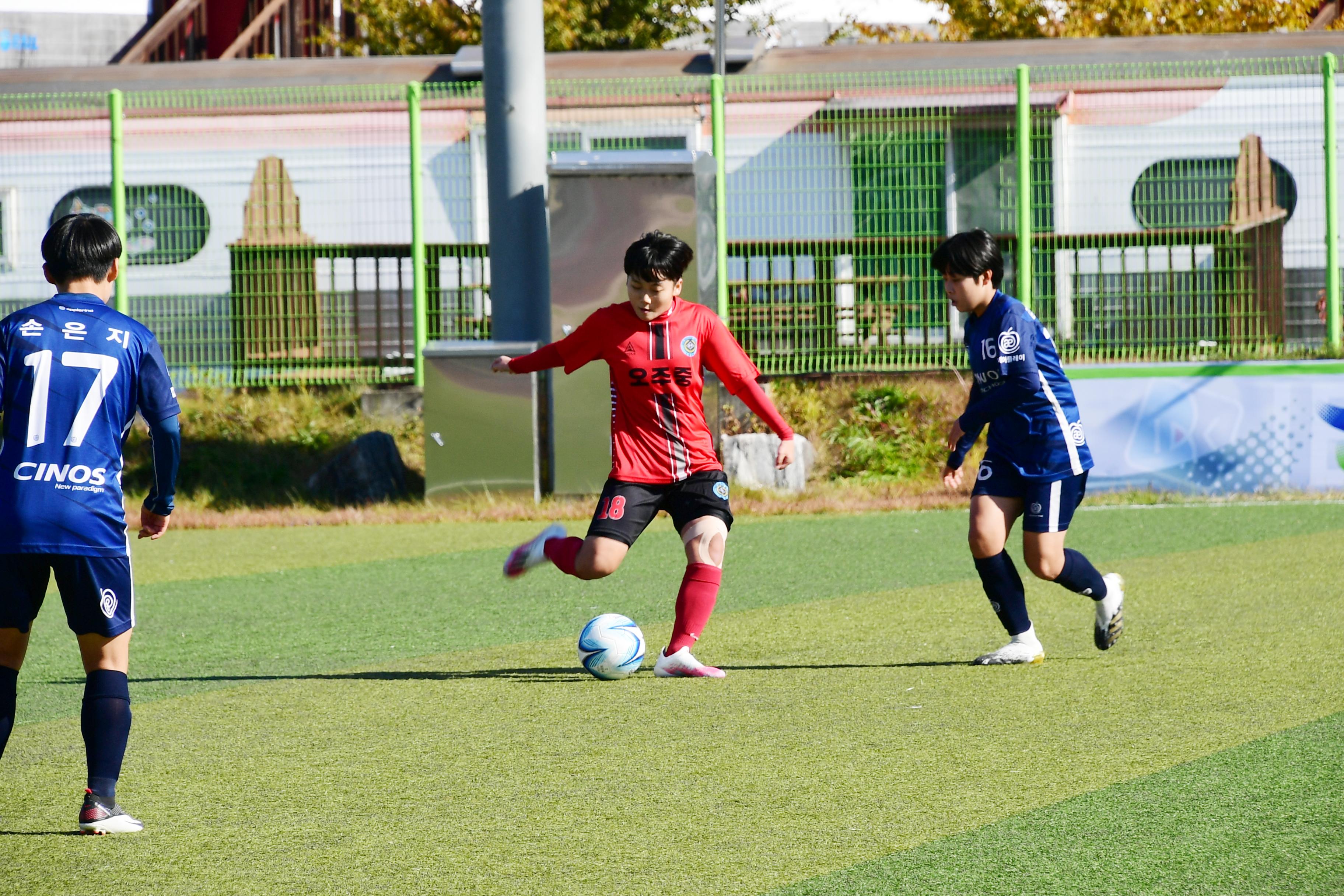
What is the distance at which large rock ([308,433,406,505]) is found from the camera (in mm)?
13219

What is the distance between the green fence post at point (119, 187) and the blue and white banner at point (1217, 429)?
826cm

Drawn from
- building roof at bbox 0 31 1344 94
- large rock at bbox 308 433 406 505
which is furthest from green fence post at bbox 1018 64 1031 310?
large rock at bbox 308 433 406 505

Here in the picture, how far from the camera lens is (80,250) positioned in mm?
4066

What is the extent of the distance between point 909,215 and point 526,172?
10.9 ft

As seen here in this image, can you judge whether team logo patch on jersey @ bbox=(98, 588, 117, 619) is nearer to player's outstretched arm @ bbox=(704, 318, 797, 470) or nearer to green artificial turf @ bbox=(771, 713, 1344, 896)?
green artificial turf @ bbox=(771, 713, 1344, 896)

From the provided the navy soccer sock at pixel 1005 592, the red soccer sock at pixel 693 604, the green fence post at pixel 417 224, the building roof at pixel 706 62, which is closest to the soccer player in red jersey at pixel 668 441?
the red soccer sock at pixel 693 604

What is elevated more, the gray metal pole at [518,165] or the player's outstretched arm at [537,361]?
the gray metal pole at [518,165]

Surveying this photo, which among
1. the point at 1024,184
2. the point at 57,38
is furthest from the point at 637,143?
the point at 57,38

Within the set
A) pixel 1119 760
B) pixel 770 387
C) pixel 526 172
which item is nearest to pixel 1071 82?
pixel 770 387

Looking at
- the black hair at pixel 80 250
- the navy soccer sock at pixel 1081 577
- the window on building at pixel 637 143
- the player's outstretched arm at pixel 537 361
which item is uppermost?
the window on building at pixel 637 143

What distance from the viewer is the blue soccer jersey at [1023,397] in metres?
5.98

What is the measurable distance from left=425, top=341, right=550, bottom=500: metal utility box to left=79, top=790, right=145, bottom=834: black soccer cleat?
857 cm

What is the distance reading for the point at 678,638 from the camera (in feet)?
20.1

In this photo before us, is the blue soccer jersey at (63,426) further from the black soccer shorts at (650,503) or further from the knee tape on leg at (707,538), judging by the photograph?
the knee tape on leg at (707,538)
